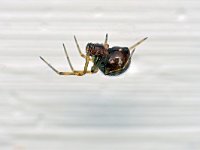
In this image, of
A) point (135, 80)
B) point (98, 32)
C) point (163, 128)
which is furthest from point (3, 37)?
point (163, 128)

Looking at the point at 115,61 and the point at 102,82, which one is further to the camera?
the point at 102,82

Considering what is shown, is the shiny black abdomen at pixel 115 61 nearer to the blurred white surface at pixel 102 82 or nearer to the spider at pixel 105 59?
the spider at pixel 105 59

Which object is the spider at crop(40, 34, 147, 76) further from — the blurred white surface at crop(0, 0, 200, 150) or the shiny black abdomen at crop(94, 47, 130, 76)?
the blurred white surface at crop(0, 0, 200, 150)

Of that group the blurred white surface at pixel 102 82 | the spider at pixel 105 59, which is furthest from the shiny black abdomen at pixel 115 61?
the blurred white surface at pixel 102 82

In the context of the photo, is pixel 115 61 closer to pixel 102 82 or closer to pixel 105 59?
pixel 105 59

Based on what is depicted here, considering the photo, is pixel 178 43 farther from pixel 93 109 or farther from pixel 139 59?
pixel 93 109

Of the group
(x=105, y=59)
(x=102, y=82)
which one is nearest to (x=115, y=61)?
(x=105, y=59)
